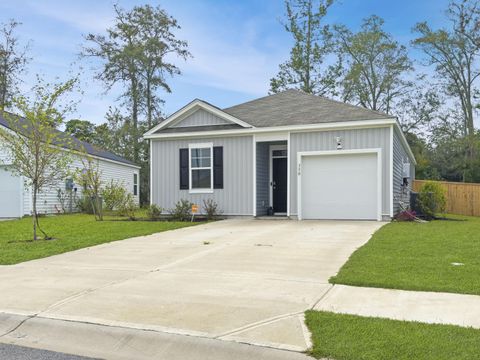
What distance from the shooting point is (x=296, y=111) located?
1545 cm

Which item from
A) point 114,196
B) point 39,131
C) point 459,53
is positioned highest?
point 459,53

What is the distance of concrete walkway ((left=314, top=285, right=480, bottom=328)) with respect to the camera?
13.4 ft

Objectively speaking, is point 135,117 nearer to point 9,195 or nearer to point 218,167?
point 9,195

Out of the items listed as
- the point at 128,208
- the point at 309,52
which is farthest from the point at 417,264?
the point at 309,52

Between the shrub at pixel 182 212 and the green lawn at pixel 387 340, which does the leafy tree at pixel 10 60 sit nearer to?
the shrub at pixel 182 212

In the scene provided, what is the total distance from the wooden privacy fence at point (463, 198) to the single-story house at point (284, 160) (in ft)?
18.3

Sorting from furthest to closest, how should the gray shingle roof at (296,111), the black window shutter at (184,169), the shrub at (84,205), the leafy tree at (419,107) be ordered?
the leafy tree at (419,107), the shrub at (84,205), the black window shutter at (184,169), the gray shingle roof at (296,111)

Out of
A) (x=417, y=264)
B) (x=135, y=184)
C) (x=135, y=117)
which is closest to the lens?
(x=417, y=264)

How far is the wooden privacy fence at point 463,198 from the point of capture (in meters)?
20.2

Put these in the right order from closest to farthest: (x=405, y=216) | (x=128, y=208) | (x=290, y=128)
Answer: (x=405, y=216)
(x=290, y=128)
(x=128, y=208)

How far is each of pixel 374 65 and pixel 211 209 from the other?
23.0m

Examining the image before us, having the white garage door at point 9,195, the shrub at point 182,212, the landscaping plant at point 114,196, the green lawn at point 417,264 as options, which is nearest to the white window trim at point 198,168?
the shrub at point 182,212

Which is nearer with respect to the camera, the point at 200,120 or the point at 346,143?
the point at 346,143

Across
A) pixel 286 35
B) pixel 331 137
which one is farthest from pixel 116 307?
pixel 286 35
